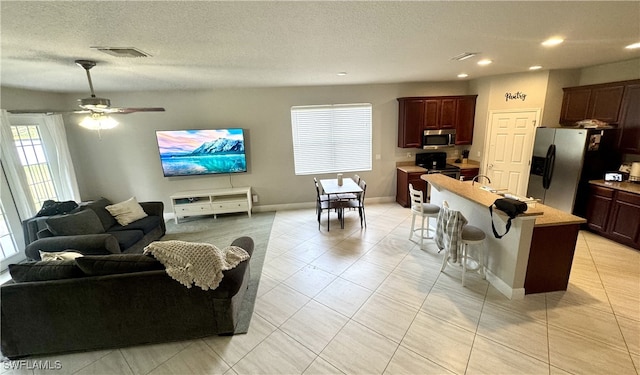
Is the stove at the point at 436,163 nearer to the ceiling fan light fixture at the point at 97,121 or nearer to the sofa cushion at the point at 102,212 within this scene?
the ceiling fan light fixture at the point at 97,121

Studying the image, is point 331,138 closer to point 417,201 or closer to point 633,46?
point 417,201

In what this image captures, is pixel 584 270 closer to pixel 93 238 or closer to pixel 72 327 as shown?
pixel 72 327

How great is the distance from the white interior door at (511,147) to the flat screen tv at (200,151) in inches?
202

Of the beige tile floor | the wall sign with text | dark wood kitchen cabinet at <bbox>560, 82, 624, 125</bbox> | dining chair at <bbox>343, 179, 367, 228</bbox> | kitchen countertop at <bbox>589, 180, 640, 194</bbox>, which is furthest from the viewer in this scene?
the wall sign with text

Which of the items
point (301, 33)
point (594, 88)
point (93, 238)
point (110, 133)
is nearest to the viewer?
point (301, 33)

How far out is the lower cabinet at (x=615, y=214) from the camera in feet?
11.3

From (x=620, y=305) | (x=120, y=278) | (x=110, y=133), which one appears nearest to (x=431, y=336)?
(x=620, y=305)

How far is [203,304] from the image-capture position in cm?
227

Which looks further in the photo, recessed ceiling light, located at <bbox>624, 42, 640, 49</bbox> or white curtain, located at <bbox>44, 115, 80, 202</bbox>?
white curtain, located at <bbox>44, 115, 80, 202</bbox>

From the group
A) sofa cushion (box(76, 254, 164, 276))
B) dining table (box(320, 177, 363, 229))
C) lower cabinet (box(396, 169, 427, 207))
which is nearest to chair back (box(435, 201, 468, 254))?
dining table (box(320, 177, 363, 229))

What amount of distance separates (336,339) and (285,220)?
124 inches

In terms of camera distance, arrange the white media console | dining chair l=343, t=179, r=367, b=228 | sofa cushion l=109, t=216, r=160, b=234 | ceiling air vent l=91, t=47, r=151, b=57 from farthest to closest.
Result: the white media console → dining chair l=343, t=179, r=367, b=228 → sofa cushion l=109, t=216, r=160, b=234 → ceiling air vent l=91, t=47, r=151, b=57

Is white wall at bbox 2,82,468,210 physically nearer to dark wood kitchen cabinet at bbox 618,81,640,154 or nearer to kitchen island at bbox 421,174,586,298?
dark wood kitchen cabinet at bbox 618,81,640,154

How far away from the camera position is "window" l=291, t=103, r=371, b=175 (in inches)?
219
